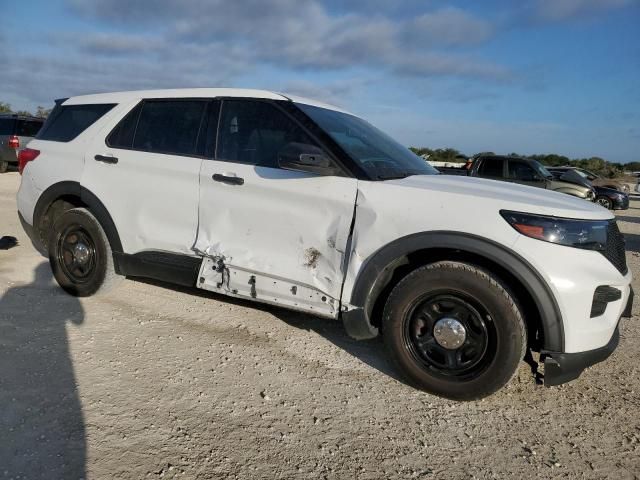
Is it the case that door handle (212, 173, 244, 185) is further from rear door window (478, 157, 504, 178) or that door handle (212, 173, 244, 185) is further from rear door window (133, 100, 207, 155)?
rear door window (478, 157, 504, 178)

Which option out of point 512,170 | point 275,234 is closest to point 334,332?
point 275,234

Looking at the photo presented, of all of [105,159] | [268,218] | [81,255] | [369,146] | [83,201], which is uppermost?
[369,146]

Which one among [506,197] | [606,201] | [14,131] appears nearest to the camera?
[506,197]

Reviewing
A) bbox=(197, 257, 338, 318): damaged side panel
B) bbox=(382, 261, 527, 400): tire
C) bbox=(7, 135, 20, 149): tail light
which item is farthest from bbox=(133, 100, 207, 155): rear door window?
bbox=(7, 135, 20, 149): tail light

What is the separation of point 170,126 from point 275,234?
4.60ft

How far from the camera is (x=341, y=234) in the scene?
9.93ft

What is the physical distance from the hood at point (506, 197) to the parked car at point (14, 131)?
1587 centimetres

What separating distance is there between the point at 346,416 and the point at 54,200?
11.1 feet

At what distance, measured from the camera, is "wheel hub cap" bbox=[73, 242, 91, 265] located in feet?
13.5

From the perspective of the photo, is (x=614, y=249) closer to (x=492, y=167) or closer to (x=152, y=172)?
(x=152, y=172)

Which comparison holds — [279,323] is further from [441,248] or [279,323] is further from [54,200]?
[54,200]

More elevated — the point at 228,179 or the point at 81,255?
the point at 228,179

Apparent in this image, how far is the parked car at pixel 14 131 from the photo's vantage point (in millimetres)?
15070

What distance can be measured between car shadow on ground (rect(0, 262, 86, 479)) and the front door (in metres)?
1.12
